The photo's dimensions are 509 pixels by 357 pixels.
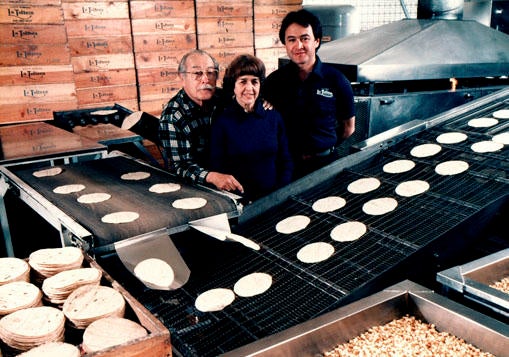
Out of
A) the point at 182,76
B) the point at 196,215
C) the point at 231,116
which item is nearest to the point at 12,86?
the point at 182,76

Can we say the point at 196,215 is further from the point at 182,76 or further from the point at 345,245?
the point at 182,76

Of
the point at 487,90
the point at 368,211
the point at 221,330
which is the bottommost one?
the point at 221,330

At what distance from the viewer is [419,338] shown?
1.48m

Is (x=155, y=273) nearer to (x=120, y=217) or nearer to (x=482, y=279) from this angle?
(x=120, y=217)

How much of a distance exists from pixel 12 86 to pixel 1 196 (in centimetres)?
160

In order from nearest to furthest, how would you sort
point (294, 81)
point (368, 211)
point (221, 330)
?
point (221, 330)
point (368, 211)
point (294, 81)

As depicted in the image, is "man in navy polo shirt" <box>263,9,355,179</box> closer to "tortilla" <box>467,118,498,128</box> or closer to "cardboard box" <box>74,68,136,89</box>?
"tortilla" <box>467,118,498,128</box>

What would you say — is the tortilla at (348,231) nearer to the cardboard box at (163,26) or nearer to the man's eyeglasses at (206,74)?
the man's eyeglasses at (206,74)

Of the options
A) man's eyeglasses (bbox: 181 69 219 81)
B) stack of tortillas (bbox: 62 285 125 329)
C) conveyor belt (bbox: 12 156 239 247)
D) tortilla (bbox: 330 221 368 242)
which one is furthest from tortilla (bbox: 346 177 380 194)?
stack of tortillas (bbox: 62 285 125 329)

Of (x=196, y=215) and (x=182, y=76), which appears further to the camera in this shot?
(x=182, y=76)

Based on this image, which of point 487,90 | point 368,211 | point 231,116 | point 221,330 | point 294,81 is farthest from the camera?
point 487,90

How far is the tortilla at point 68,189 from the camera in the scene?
7.45 feet

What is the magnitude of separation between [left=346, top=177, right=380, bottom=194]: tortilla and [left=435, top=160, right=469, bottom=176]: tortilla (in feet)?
1.04

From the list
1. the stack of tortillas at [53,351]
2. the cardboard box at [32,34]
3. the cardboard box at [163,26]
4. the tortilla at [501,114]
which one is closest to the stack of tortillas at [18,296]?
the stack of tortillas at [53,351]
